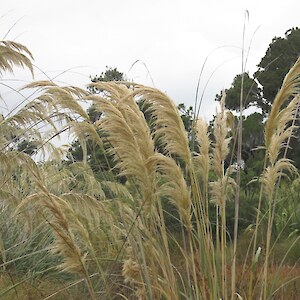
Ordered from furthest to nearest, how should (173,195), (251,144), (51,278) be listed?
(251,144) < (51,278) < (173,195)

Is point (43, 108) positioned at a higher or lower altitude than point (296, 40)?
lower

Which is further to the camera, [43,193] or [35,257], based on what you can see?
[35,257]

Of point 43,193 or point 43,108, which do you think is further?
point 43,108

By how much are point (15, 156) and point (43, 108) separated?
1.26ft

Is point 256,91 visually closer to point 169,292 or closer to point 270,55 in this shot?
point 270,55

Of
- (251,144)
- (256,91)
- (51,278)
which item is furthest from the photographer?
(256,91)

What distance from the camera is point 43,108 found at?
3.48m

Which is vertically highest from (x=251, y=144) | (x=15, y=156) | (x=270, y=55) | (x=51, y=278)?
(x=270, y=55)

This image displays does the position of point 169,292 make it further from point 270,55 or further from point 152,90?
point 270,55

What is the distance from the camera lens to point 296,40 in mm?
21094

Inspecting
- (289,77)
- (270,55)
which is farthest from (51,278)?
(270,55)

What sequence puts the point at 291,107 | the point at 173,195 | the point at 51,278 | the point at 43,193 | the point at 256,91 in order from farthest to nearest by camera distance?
1. the point at 256,91
2. the point at 51,278
3. the point at 291,107
4. the point at 173,195
5. the point at 43,193

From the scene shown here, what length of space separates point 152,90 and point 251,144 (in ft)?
43.9

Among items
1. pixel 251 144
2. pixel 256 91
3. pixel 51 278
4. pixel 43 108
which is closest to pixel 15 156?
pixel 43 108
